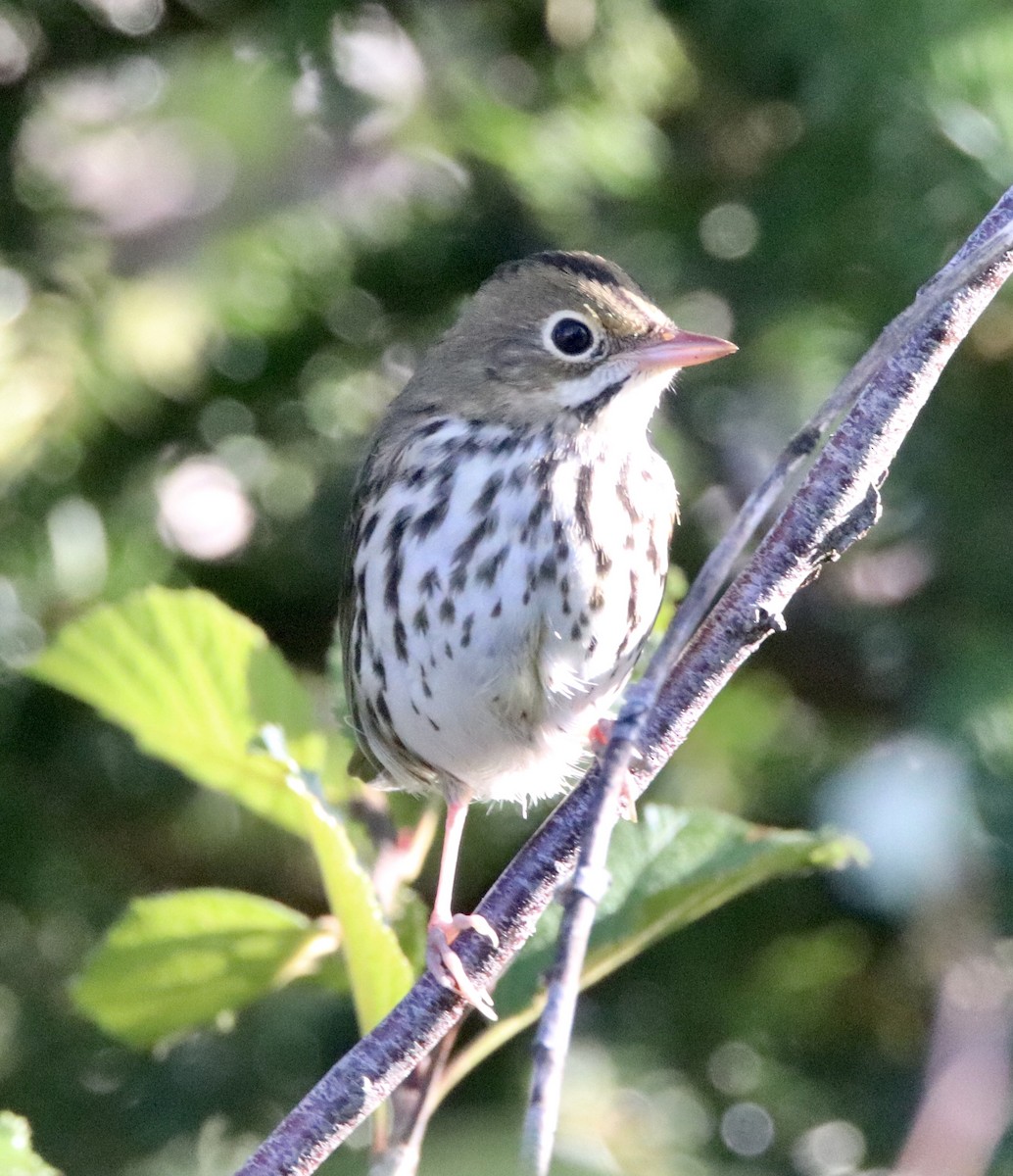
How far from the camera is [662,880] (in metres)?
1.50

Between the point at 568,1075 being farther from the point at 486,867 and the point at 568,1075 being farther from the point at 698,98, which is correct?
the point at 698,98

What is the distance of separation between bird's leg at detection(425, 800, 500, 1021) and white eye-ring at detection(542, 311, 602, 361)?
51 cm

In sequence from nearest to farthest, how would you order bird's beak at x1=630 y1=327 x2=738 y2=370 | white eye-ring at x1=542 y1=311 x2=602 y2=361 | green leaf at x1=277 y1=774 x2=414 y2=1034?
green leaf at x1=277 y1=774 x2=414 y2=1034, bird's beak at x1=630 y1=327 x2=738 y2=370, white eye-ring at x1=542 y1=311 x2=602 y2=361

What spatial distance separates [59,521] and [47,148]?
1.52ft

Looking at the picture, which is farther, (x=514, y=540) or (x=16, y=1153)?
(x=514, y=540)

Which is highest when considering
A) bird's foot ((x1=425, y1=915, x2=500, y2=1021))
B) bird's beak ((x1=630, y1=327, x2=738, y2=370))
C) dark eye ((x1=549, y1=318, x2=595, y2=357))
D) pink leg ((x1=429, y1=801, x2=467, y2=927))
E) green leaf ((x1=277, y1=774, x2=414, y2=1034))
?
bird's beak ((x1=630, y1=327, x2=738, y2=370))

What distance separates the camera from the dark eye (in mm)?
1896

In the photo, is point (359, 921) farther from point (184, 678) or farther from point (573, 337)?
point (573, 337)

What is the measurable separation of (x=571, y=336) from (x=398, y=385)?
1.55 ft

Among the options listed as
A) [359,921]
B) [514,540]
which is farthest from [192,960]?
[514,540]

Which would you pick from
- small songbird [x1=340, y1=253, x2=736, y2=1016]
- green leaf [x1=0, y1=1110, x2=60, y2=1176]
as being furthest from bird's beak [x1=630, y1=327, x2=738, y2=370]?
green leaf [x1=0, y1=1110, x2=60, y2=1176]

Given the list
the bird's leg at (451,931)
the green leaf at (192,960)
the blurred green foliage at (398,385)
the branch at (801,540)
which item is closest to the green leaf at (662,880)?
the bird's leg at (451,931)

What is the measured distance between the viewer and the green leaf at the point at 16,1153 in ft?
3.56

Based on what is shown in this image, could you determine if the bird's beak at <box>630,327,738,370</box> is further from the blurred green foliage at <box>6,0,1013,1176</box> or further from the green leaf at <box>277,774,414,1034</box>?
the green leaf at <box>277,774,414,1034</box>
